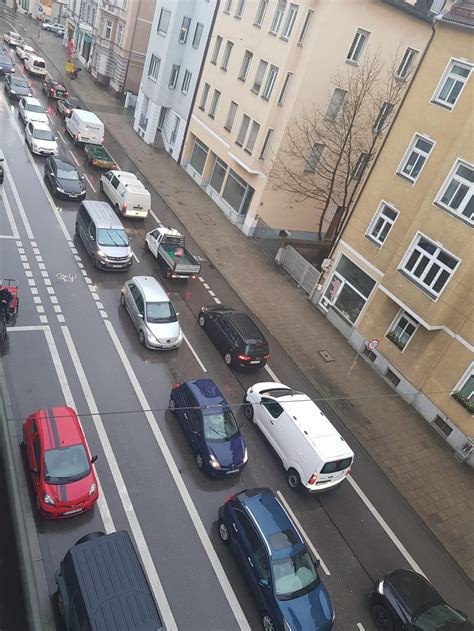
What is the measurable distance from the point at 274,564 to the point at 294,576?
0.58 m

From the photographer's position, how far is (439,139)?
19.8 m

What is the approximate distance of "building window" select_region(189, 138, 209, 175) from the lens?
1416 inches

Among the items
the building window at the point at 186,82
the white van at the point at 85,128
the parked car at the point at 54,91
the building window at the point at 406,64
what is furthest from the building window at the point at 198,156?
the parked car at the point at 54,91

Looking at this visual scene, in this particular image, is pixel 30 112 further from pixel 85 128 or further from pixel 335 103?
pixel 335 103

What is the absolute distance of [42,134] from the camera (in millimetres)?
32250

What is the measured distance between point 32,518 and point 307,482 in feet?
25.0

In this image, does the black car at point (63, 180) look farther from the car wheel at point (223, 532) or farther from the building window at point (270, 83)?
the car wheel at point (223, 532)

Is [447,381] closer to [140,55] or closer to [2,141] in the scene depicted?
[2,141]

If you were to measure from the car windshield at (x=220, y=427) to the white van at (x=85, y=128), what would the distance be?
27.3 meters

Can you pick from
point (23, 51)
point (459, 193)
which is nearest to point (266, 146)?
point (459, 193)

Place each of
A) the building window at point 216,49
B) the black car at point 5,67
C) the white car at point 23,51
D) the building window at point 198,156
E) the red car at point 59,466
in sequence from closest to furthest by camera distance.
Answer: the red car at point 59,466, the building window at point 216,49, the building window at point 198,156, the black car at point 5,67, the white car at point 23,51

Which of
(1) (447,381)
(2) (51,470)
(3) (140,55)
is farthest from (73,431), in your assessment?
(3) (140,55)

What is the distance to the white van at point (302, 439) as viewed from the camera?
47.9ft

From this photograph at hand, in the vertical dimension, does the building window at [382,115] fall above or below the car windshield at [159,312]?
above
